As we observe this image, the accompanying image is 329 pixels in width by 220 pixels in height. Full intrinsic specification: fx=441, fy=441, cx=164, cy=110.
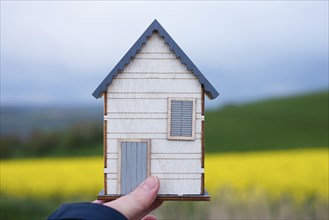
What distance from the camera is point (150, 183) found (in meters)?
2.62

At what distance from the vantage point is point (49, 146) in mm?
10555

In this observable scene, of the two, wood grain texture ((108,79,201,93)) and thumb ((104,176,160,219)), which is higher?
wood grain texture ((108,79,201,93))

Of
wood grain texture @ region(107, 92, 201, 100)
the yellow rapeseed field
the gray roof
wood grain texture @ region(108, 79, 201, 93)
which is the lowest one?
the yellow rapeseed field

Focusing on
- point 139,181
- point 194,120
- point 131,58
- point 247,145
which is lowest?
point 247,145

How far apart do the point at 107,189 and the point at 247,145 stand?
13.9 metres

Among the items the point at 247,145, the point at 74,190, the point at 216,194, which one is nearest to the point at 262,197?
the point at 216,194

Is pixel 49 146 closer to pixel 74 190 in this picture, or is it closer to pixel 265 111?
pixel 74 190

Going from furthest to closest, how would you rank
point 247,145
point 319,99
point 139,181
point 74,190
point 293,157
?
point 319,99 < point 247,145 < point 293,157 < point 74,190 < point 139,181

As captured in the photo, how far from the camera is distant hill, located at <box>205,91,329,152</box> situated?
53.0ft

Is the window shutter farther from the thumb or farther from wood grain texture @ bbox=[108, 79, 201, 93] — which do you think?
the thumb

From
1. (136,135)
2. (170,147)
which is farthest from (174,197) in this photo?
(136,135)

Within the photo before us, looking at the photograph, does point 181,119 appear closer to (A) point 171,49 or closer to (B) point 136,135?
(B) point 136,135

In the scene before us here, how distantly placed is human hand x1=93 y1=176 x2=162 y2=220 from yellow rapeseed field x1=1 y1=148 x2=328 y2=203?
4431 mm

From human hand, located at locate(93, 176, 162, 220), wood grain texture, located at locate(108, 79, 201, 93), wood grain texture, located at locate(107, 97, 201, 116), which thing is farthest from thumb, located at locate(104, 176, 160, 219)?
wood grain texture, located at locate(108, 79, 201, 93)
